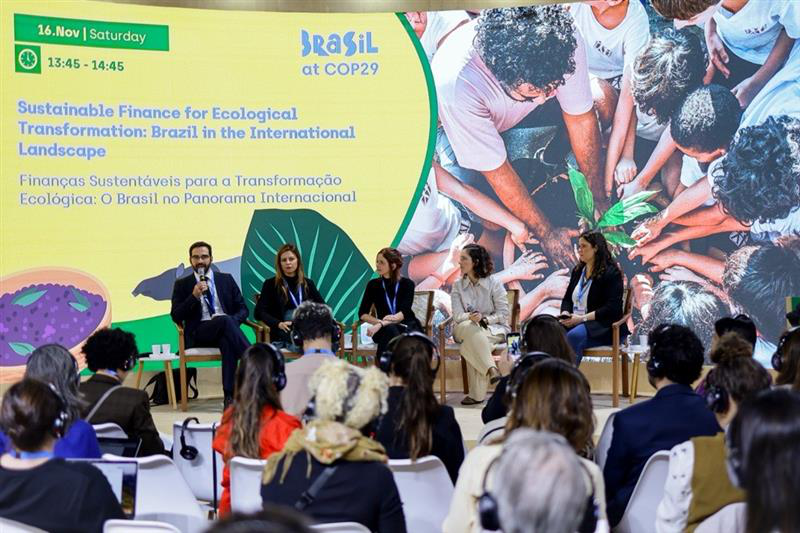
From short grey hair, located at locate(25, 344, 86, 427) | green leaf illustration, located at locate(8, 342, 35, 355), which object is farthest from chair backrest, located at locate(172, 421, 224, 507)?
green leaf illustration, located at locate(8, 342, 35, 355)

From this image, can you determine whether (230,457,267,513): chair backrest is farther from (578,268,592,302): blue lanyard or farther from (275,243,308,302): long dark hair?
(578,268,592,302): blue lanyard

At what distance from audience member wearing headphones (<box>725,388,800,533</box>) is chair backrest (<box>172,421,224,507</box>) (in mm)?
2266

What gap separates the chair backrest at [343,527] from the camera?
2117mm

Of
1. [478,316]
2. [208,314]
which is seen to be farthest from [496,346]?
[208,314]

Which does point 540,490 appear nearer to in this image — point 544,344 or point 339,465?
point 339,465

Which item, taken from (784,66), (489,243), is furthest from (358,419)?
(784,66)

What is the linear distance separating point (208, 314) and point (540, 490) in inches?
224

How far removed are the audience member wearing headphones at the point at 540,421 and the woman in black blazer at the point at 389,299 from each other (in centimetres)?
453

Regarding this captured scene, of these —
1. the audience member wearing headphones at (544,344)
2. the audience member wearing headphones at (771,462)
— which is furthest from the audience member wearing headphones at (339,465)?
the audience member wearing headphones at (544,344)

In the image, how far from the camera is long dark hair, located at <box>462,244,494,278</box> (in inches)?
283

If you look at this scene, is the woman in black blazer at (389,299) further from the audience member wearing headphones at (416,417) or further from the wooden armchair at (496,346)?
the audience member wearing headphones at (416,417)

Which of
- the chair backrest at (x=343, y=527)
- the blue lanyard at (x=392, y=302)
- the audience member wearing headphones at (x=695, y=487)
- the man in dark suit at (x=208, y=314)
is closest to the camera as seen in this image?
the chair backrest at (x=343, y=527)

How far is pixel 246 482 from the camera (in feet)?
8.93

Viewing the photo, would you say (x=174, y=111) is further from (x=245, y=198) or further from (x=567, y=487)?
(x=567, y=487)
